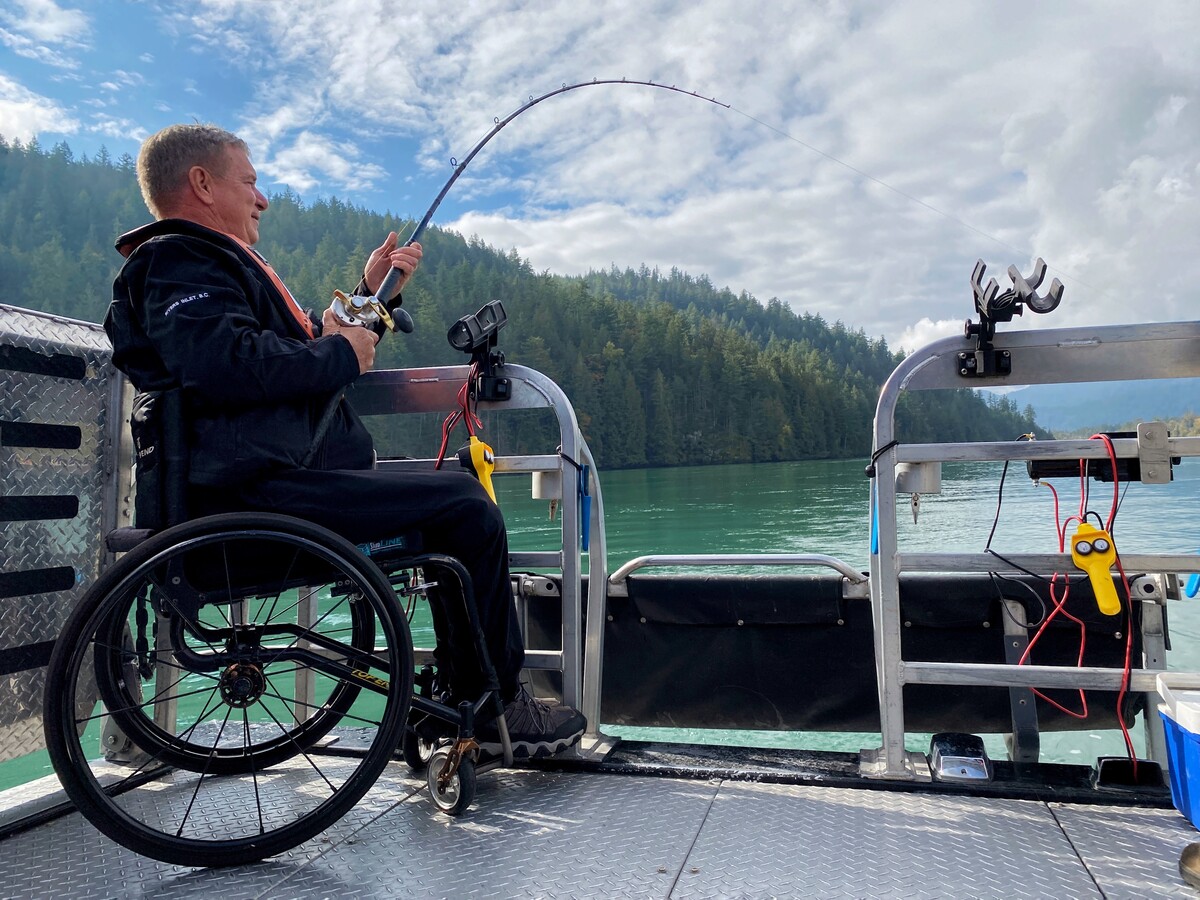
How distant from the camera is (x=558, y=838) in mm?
1842

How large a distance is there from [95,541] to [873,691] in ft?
7.96

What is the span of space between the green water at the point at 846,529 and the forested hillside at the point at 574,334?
149 feet

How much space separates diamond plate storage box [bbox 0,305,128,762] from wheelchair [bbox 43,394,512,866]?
0.69ft

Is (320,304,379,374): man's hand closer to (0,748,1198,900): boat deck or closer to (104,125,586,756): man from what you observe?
(104,125,586,756): man

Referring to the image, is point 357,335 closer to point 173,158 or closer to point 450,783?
point 173,158

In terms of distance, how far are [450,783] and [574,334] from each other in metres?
85.2

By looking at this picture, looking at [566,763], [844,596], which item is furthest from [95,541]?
[844,596]

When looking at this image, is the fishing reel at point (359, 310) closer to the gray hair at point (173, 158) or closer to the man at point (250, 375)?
the man at point (250, 375)

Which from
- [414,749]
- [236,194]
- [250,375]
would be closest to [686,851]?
[414,749]

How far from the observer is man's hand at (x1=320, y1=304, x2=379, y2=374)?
1.89m

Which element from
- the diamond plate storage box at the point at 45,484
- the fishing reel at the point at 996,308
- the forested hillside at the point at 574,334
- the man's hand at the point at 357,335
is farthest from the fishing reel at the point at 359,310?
the forested hillside at the point at 574,334

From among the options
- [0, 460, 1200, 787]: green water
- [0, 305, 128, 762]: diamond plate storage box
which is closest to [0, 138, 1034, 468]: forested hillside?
[0, 460, 1200, 787]: green water

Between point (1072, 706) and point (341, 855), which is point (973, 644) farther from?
point (341, 855)

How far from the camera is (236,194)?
81.3 inches
